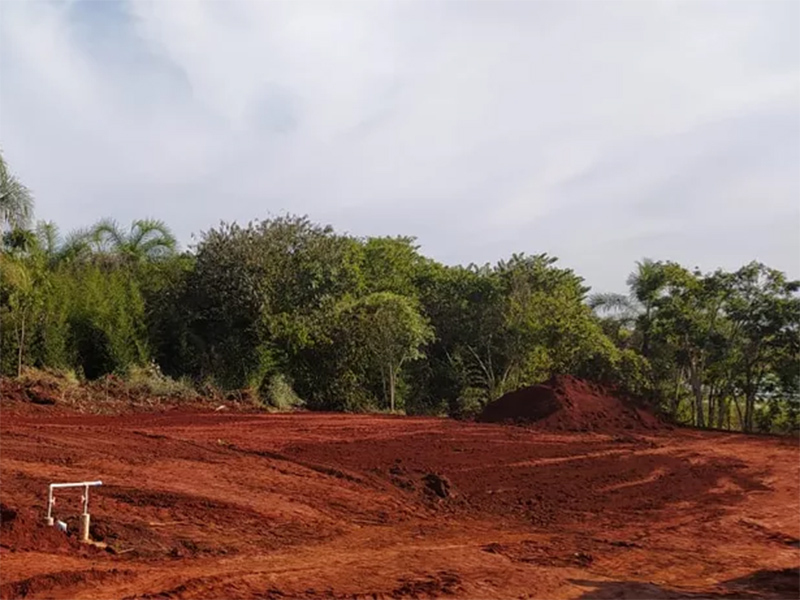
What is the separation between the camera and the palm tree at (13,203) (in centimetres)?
1661

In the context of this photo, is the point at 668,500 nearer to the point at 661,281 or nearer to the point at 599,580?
the point at 599,580

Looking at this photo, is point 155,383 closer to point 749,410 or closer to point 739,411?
point 749,410

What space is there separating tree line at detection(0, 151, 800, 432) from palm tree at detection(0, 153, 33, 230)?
3.92 ft

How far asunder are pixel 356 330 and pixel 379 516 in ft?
42.8

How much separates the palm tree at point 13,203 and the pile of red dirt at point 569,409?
37.7 feet

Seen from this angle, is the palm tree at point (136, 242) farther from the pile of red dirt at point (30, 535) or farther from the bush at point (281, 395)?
the pile of red dirt at point (30, 535)

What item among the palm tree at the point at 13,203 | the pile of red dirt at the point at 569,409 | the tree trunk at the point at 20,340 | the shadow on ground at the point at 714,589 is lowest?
the shadow on ground at the point at 714,589

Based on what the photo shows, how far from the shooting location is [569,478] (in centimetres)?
1195

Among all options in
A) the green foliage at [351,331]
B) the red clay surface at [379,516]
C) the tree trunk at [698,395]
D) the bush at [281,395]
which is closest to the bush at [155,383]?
the green foliage at [351,331]

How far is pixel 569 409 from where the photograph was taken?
1919 centimetres

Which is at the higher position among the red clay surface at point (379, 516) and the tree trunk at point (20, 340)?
the tree trunk at point (20, 340)

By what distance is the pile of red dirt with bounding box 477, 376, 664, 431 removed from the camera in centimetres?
1891

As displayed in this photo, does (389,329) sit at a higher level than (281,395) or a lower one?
higher

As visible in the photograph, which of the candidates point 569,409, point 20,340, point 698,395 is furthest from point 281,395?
point 698,395
